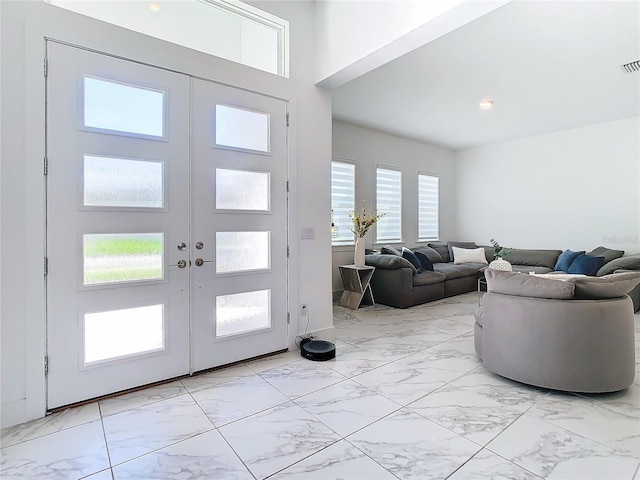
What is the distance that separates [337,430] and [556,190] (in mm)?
6425

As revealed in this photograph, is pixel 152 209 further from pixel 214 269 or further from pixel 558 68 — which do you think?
pixel 558 68

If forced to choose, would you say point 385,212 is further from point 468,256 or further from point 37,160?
point 37,160

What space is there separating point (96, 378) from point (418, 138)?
6325 mm

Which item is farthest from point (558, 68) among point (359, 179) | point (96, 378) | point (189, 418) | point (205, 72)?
point (96, 378)

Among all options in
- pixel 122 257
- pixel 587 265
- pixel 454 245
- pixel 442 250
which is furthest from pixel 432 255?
pixel 122 257

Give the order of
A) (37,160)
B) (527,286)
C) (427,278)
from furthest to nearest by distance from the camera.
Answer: (427,278) < (527,286) < (37,160)

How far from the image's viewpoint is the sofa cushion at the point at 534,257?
5945 mm

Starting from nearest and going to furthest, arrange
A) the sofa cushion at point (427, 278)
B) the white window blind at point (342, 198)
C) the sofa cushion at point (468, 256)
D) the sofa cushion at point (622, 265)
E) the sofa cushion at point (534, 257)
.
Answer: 1. the sofa cushion at point (622, 265)
2. the sofa cushion at point (427, 278)
3. the white window blind at point (342, 198)
4. the sofa cushion at point (534, 257)
5. the sofa cushion at point (468, 256)

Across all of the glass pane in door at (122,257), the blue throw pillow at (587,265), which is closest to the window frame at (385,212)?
the blue throw pillow at (587,265)

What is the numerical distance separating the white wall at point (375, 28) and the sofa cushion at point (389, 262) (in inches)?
102

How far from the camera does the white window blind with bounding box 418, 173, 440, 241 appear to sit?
6.98 metres

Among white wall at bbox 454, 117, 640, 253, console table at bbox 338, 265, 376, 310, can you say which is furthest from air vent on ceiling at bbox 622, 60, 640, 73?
console table at bbox 338, 265, 376, 310

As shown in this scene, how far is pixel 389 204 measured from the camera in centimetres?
633

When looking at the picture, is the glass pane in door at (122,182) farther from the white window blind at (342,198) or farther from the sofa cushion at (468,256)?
the sofa cushion at (468,256)
